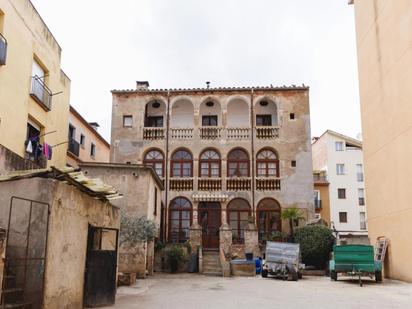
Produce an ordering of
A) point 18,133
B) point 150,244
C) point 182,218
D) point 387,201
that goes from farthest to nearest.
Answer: point 182,218
point 150,244
point 387,201
point 18,133

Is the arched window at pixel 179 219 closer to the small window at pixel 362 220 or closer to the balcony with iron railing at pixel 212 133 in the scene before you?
the balcony with iron railing at pixel 212 133

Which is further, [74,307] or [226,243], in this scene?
[226,243]

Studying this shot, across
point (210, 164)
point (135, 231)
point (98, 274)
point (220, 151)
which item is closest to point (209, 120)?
point (220, 151)

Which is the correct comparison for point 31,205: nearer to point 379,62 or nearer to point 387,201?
point 387,201

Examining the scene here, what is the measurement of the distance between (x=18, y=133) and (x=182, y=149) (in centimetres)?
1549

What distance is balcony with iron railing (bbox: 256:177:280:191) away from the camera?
29.8 meters

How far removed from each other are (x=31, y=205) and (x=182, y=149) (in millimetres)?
22550

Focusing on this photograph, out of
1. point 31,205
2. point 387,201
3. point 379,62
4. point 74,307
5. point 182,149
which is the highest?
point 379,62

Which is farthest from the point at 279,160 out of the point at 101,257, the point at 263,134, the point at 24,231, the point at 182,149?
the point at 24,231

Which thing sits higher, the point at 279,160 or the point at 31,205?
the point at 279,160

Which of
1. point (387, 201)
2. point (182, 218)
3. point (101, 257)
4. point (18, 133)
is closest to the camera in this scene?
point (101, 257)

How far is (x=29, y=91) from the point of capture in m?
17.3

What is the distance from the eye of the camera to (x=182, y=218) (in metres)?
29.8

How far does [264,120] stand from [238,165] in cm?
394
